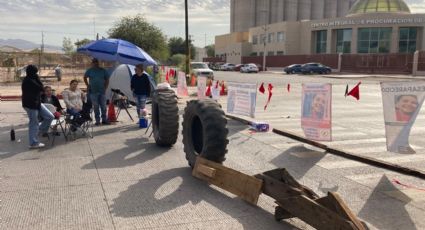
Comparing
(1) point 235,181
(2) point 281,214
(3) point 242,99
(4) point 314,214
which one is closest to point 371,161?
(1) point 235,181

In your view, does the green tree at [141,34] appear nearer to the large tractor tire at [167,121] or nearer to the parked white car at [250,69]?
the parked white car at [250,69]

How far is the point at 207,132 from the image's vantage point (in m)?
6.96

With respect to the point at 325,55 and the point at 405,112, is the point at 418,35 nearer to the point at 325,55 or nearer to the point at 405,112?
the point at 325,55

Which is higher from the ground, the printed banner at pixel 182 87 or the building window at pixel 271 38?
the building window at pixel 271 38

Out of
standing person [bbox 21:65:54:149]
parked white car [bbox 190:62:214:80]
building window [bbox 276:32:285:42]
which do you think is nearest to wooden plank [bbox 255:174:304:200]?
standing person [bbox 21:65:54:149]

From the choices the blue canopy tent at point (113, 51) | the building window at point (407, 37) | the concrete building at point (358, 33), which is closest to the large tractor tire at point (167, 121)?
the blue canopy tent at point (113, 51)

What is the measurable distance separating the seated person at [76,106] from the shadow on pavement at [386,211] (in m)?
6.42

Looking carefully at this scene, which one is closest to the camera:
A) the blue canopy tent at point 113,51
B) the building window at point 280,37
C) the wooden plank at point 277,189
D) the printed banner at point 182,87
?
the wooden plank at point 277,189

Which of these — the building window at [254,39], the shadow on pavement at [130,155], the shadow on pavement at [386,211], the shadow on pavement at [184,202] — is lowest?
the shadow on pavement at [386,211]

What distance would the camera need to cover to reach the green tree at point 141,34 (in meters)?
49.0

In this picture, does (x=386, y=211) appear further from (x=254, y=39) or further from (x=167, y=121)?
(x=254, y=39)

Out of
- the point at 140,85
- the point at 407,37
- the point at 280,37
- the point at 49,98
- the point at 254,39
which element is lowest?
the point at 49,98

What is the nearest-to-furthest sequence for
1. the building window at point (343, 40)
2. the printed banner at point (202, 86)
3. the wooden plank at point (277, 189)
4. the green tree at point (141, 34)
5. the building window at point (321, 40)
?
the wooden plank at point (277, 189)
the printed banner at point (202, 86)
the green tree at point (141, 34)
the building window at point (343, 40)
the building window at point (321, 40)

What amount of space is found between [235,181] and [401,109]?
3.14 metres
